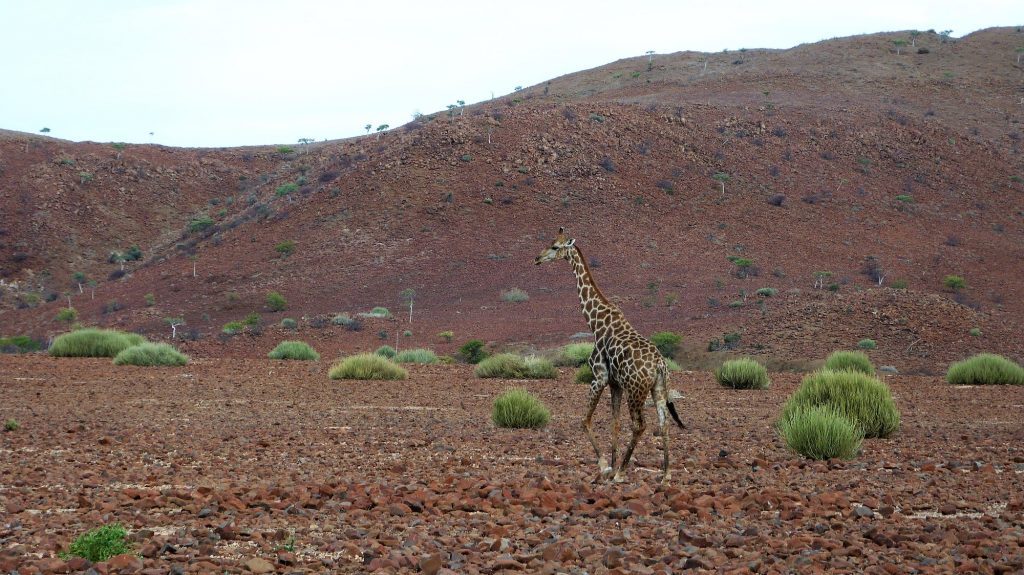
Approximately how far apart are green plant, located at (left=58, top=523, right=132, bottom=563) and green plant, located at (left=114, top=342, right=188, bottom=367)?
22.2 meters

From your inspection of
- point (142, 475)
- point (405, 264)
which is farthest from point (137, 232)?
point (142, 475)

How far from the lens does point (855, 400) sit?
1404 cm

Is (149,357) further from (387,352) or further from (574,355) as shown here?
(574,355)

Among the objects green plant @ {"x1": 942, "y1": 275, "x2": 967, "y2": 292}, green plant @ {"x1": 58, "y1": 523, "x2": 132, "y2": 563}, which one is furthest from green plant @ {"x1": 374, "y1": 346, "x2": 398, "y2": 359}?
green plant @ {"x1": 58, "y1": 523, "x2": 132, "y2": 563}

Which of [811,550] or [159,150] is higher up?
[159,150]

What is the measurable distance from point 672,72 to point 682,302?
42861mm

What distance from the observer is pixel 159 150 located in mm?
73812

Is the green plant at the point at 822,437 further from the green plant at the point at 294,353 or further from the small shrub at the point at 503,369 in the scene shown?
the green plant at the point at 294,353

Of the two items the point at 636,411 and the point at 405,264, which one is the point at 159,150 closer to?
the point at 405,264

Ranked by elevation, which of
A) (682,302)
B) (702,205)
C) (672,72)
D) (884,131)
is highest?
(672,72)

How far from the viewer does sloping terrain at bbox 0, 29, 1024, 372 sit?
135 ft

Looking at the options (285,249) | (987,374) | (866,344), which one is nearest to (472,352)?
(866,344)

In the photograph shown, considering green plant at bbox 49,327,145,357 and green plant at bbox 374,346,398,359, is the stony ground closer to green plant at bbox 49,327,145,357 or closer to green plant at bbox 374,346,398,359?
green plant at bbox 49,327,145,357

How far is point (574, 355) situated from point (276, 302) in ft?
66.5
